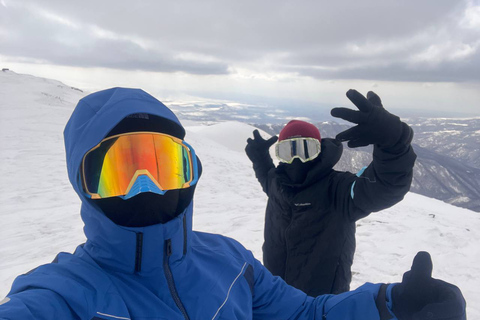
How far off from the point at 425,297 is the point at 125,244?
129 centimetres

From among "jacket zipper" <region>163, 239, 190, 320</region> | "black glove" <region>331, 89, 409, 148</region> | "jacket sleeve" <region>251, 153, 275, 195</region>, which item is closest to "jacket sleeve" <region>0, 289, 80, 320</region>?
"jacket zipper" <region>163, 239, 190, 320</region>

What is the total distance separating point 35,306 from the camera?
946 mm

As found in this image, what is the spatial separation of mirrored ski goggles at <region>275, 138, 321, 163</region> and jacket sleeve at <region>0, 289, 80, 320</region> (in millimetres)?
1942

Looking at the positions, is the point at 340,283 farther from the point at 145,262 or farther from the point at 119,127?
the point at 119,127

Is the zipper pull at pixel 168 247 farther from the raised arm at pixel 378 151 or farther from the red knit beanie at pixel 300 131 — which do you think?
Result: the red knit beanie at pixel 300 131

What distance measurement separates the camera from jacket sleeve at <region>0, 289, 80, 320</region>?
920mm

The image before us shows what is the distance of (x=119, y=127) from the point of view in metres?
1.39

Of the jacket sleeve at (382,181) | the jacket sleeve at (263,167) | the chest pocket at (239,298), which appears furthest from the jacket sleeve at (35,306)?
the jacket sleeve at (263,167)

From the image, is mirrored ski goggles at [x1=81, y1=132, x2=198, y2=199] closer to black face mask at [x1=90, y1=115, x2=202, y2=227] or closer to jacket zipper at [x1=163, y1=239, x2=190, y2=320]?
black face mask at [x1=90, y1=115, x2=202, y2=227]

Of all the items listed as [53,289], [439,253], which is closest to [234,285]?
[53,289]

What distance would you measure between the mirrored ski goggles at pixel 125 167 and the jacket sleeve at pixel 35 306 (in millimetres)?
411

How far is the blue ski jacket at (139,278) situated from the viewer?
1.01 metres

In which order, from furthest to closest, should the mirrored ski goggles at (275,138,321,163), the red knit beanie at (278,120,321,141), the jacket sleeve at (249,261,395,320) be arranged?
1. the red knit beanie at (278,120,321,141)
2. the mirrored ski goggles at (275,138,321,163)
3. the jacket sleeve at (249,261,395,320)

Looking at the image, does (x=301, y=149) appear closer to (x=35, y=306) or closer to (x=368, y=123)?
(x=368, y=123)
